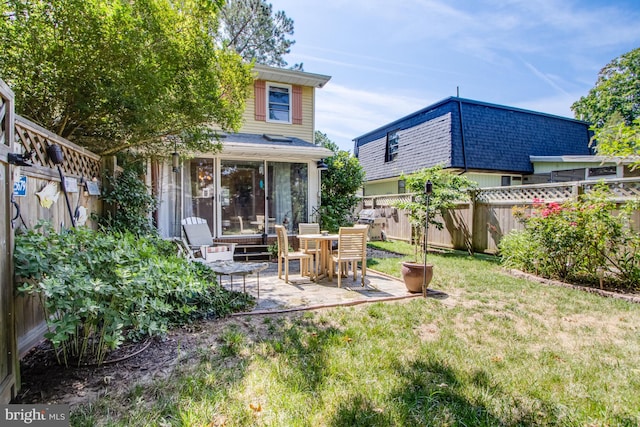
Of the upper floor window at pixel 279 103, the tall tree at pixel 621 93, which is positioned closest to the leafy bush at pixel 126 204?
the upper floor window at pixel 279 103

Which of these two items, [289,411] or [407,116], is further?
[407,116]

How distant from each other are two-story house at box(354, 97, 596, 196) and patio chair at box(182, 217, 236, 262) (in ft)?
21.5

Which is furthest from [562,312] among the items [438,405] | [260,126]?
[260,126]

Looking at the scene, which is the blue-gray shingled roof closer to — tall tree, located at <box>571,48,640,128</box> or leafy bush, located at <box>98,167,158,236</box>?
leafy bush, located at <box>98,167,158,236</box>

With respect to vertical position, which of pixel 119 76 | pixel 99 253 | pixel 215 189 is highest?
pixel 119 76

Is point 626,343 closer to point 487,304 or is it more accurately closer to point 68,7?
point 487,304

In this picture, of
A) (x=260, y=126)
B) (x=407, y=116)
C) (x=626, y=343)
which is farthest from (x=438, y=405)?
(x=407, y=116)

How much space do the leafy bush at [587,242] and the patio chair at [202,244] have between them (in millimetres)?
6072

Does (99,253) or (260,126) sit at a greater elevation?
(260,126)

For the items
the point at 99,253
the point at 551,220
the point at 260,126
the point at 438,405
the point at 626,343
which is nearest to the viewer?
the point at 438,405

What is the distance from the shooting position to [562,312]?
4.21m

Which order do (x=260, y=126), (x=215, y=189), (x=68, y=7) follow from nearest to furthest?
(x=68, y=7) → (x=215, y=189) → (x=260, y=126)

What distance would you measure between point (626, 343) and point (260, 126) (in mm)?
9262

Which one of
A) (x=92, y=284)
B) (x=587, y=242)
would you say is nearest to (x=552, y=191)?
(x=587, y=242)
